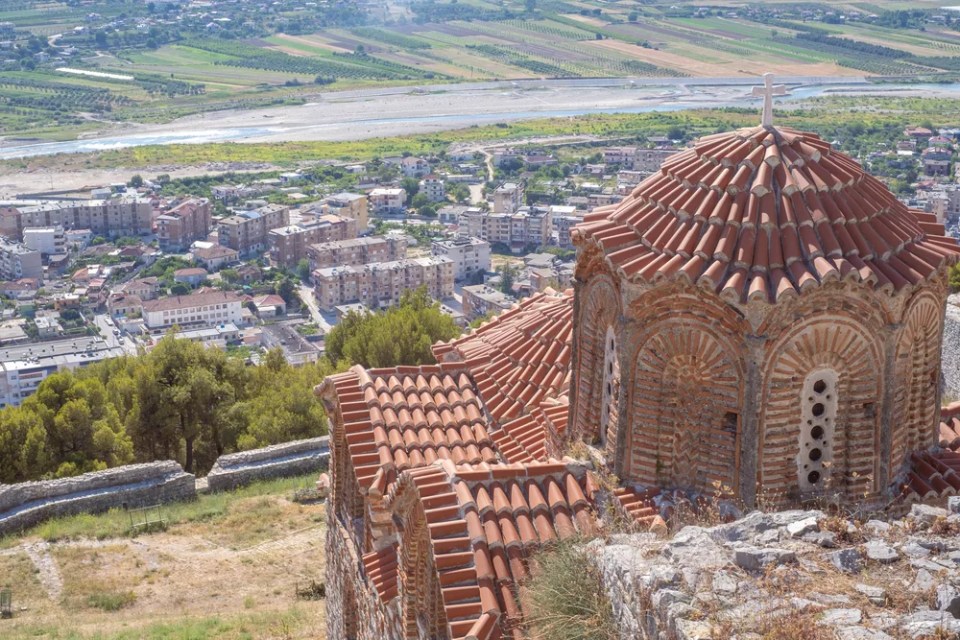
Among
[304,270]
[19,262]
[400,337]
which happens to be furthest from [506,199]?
[400,337]

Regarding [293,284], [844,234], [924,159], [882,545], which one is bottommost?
[293,284]

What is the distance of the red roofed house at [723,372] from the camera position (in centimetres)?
720

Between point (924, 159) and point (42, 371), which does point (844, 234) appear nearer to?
point (42, 371)

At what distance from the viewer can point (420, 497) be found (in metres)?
7.21

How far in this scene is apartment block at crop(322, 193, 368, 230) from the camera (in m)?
79.4

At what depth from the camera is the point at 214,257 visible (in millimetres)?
74562

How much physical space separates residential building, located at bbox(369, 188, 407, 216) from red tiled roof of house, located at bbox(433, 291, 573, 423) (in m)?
75.7

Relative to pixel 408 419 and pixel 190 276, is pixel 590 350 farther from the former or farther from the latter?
pixel 190 276

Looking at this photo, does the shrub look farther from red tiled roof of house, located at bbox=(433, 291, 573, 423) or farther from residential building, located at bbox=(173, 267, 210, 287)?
residential building, located at bbox=(173, 267, 210, 287)

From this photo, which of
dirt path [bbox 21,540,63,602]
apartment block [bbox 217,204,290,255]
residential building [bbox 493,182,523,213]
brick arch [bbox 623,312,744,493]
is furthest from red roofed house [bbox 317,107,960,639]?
residential building [bbox 493,182,523,213]

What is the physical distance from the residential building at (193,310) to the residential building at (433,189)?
27.1m

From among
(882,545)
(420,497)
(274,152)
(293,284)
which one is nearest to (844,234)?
(882,545)

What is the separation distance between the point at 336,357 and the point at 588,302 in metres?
14.9

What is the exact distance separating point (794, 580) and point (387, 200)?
270 feet
